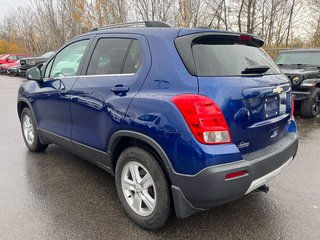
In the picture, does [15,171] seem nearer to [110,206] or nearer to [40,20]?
[110,206]

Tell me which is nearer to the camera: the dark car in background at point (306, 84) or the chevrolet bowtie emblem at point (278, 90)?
the chevrolet bowtie emblem at point (278, 90)

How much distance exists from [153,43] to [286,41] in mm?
Result: 22756

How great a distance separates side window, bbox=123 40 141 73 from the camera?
9.18 ft

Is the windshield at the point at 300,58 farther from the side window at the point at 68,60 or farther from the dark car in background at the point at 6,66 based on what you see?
the dark car in background at the point at 6,66

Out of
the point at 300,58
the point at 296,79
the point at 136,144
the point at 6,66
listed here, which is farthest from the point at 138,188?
the point at 6,66

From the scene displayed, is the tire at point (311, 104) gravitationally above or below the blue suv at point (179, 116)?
below

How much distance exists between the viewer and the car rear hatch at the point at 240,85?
238cm

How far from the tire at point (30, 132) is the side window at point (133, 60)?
2435 millimetres

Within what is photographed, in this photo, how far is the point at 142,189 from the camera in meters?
2.79

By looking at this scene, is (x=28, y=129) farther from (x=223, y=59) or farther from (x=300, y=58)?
(x=300, y=58)

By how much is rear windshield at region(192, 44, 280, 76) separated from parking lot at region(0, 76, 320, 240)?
4.63 ft

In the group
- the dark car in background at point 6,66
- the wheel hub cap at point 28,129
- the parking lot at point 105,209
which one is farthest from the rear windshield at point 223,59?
the dark car in background at point 6,66

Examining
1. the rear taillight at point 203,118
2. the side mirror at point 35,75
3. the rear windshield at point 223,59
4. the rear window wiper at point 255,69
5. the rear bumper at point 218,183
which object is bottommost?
the rear bumper at point 218,183

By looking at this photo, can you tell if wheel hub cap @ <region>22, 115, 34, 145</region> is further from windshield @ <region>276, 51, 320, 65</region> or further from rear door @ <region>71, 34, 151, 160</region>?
windshield @ <region>276, 51, 320, 65</region>
